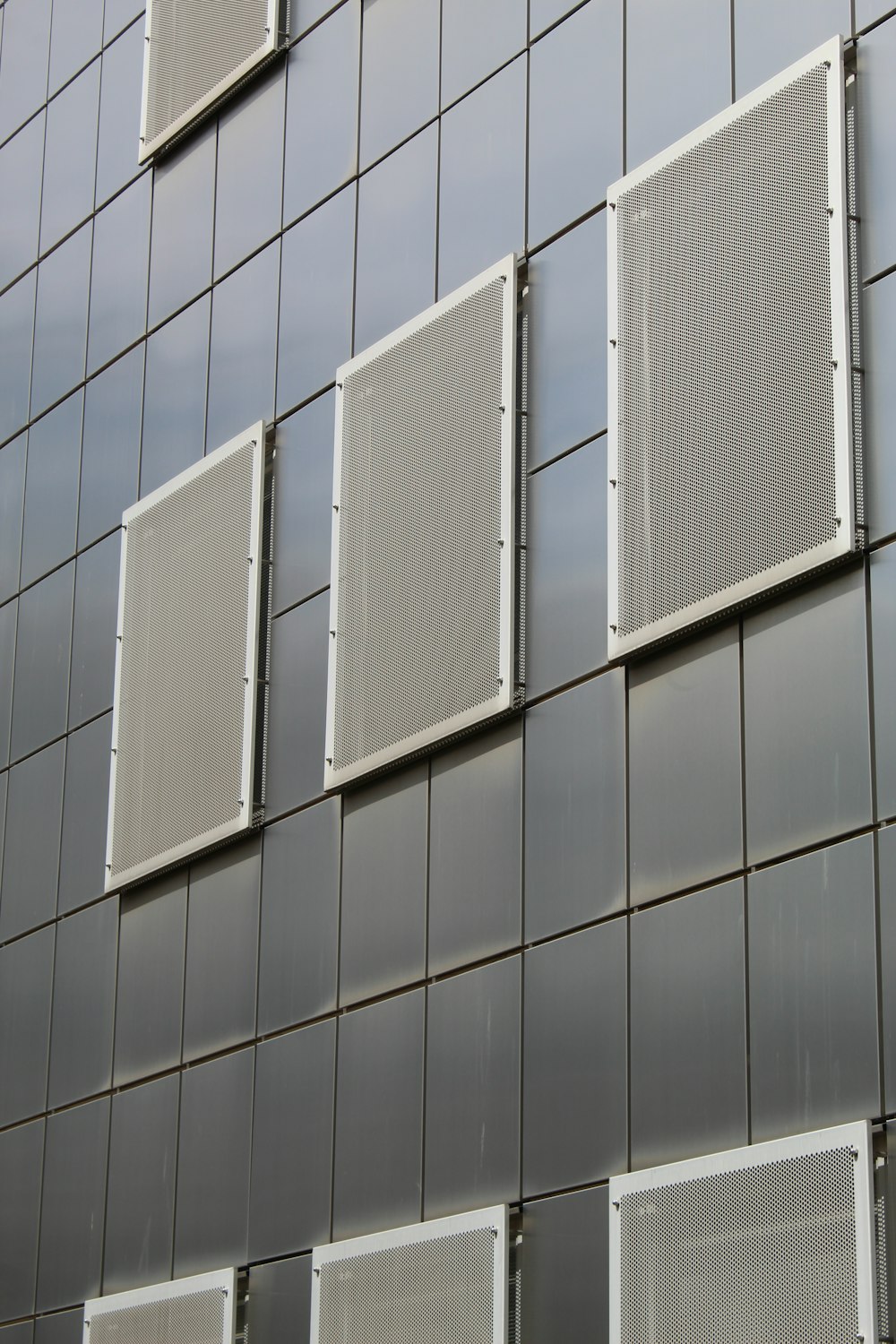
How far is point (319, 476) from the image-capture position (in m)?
22.5

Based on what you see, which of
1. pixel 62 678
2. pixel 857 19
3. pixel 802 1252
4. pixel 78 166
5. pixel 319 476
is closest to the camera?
pixel 802 1252

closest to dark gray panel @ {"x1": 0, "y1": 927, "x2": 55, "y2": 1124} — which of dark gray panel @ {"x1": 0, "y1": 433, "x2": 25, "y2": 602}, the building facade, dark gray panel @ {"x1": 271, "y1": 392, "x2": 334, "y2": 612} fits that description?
the building facade

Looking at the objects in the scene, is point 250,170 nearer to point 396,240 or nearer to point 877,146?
point 396,240

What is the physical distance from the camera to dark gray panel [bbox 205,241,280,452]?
24016 mm

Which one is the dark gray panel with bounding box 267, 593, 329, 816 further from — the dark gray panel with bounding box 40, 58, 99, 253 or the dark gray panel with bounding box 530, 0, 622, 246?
the dark gray panel with bounding box 40, 58, 99, 253

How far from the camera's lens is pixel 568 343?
1944 cm

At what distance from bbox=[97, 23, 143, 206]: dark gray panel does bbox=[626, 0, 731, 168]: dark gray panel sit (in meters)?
9.91

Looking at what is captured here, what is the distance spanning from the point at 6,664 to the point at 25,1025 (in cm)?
476

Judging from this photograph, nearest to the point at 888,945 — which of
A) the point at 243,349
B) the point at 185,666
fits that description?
the point at 185,666

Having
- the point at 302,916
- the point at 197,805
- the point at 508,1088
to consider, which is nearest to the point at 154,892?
the point at 197,805

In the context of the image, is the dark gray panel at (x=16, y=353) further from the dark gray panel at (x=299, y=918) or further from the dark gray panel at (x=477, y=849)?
the dark gray panel at (x=477, y=849)

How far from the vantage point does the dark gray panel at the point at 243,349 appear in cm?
2402

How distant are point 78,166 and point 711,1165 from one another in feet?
59.0

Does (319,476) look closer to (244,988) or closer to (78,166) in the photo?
(244,988)
